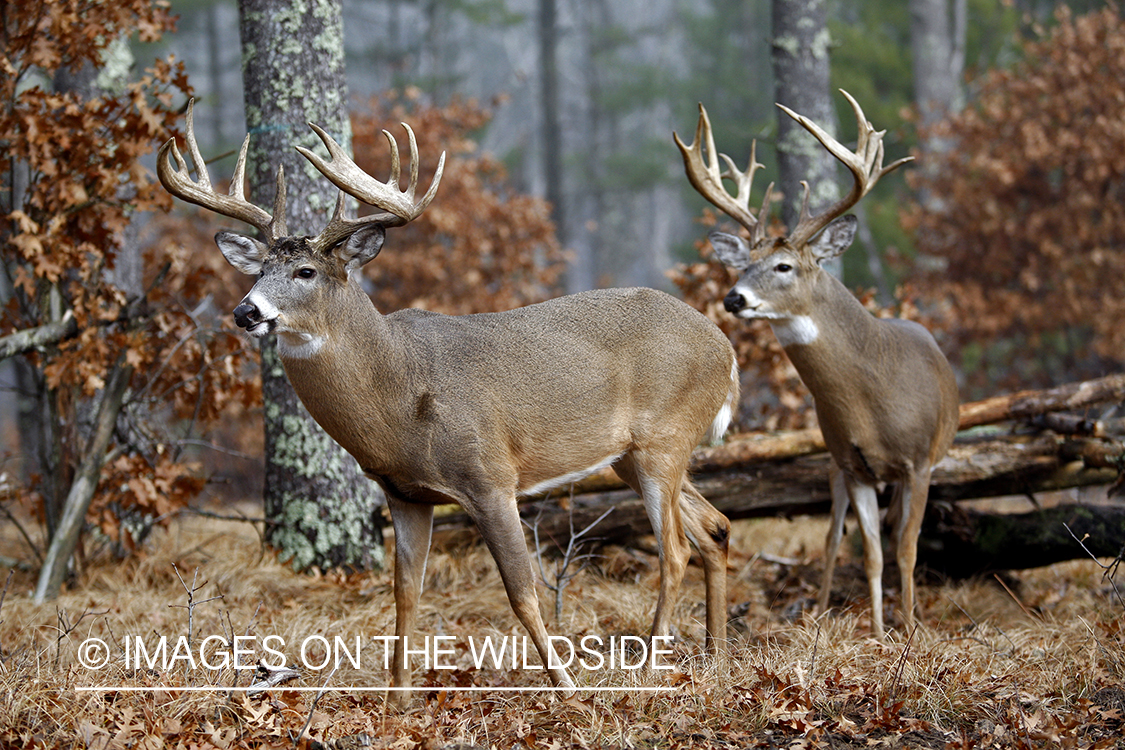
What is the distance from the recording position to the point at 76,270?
6.56 metres

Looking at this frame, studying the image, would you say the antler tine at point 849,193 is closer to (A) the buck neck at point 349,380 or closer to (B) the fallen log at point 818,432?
(B) the fallen log at point 818,432

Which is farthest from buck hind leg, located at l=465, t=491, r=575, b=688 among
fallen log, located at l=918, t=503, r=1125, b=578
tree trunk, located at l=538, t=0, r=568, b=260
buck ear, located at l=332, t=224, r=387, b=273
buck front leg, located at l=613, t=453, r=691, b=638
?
tree trunk, located at l=538, t=0, r=568, b=260

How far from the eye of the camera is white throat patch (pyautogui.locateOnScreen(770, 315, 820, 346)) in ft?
17.2

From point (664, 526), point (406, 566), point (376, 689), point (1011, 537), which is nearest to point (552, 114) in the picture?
point (1011, 537)

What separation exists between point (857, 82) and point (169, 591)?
44.8 feet

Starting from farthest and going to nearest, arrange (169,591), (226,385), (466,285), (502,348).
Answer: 1. (466,285)
2. (226,385)
3. (169,591)
4. (502,348)

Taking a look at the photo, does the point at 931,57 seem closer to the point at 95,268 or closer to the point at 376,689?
the point at 95,268

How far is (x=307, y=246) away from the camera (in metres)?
4.09

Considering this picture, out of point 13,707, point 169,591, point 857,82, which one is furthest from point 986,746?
point 857,82

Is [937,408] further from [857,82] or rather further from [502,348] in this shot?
[857,82]

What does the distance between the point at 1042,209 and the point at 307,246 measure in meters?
9.55

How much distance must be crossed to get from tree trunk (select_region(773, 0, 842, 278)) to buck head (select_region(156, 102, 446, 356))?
4499mm

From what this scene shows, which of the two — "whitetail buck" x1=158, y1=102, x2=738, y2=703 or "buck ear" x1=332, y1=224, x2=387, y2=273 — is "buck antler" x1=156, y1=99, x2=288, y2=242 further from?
"buck ear" x1=332, y1=224, x2=387, y2=273

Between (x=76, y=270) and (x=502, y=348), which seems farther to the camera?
(x=76, y=270)
